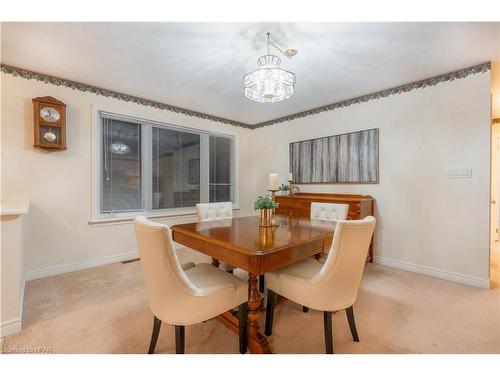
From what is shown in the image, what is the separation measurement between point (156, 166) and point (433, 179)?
149 inches

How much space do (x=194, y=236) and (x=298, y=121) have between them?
10.3 ft

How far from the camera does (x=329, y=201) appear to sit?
3342 mm

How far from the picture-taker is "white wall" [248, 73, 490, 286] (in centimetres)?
252

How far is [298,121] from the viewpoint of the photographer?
13.7 ft

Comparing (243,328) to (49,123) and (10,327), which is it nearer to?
(10,327)

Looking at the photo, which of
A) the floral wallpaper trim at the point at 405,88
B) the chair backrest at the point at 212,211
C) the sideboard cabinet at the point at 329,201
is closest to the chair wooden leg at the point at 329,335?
the chair backrest at the point at 212,211

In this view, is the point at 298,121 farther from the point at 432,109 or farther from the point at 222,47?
the point at 222,47

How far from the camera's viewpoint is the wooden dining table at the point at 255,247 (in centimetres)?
134

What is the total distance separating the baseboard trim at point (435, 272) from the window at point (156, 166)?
290 cm

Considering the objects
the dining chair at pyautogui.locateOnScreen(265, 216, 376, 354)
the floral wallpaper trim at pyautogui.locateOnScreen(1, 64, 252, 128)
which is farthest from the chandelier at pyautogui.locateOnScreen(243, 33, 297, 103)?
the floral wallpaper trim at pyautogui.locateOnScreen(1, 64, 252, 128)

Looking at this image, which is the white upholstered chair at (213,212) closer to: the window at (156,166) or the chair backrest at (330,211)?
the chair backrest at (330,211)

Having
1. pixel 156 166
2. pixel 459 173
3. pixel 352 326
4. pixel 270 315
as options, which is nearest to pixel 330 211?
pixel 352 326

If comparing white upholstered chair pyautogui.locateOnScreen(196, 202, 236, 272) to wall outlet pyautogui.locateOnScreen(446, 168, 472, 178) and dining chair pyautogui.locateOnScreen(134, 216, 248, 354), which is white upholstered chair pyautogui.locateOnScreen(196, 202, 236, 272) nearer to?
dining chair pyautogui.locateOnScreen(134, 216, 248, 354)
